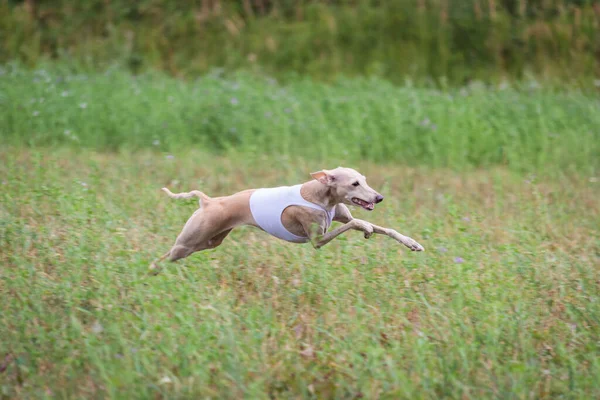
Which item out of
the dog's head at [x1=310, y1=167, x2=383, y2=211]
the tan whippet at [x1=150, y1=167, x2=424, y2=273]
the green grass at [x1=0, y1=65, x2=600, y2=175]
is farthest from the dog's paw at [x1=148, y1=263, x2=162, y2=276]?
the green grass at [x1=0, y1=65, x2=600, y2=175]

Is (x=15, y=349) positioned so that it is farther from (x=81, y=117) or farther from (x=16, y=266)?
(x=81, y=117)

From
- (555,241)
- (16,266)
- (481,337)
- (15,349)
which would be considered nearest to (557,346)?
(481,337)

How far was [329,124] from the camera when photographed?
9094 mm

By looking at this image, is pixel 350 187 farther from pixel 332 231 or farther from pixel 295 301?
pixel 295 301

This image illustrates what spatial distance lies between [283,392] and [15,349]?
1538mm

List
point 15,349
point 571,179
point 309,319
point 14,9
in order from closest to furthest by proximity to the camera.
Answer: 1. point 15,349
2. point 309,319
3. point 571,179
4. point 14,9

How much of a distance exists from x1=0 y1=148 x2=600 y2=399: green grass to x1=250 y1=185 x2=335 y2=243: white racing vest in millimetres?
446

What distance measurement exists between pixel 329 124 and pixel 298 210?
176 inches

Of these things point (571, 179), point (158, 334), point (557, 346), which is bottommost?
point (571, 179)

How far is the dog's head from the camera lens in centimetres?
471

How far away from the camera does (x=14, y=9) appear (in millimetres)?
14250

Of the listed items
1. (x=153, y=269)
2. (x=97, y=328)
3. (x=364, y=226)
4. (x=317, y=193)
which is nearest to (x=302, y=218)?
(x=317, y=193)

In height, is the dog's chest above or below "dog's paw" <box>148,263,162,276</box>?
above

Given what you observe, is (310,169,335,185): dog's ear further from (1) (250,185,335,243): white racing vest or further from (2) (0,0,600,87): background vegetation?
(2) (0,0,600,87): background vegetation
